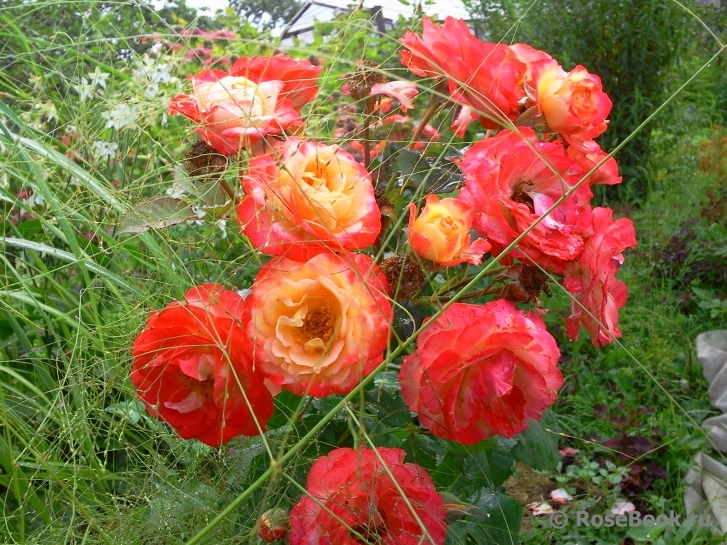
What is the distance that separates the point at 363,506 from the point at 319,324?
136 mm

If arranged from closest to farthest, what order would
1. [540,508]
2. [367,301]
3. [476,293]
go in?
1. [367,301]
2. [476,293]
3. [540,508]

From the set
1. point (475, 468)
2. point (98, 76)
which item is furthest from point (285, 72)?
point (98, 76)

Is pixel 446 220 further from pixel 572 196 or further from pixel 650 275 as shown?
pixel 650 275

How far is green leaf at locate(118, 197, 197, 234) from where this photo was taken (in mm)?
660

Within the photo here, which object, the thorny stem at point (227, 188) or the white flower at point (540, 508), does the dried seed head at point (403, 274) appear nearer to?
the thorny stem at point (227, 188)

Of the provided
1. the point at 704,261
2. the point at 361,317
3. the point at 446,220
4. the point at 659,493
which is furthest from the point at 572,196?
the point at 704,261

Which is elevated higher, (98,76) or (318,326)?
(318,326)

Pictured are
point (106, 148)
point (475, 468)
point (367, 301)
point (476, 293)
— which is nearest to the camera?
point (367, 301)

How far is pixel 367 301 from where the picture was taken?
21.2 inches

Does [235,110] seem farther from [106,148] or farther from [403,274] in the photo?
[106,148]

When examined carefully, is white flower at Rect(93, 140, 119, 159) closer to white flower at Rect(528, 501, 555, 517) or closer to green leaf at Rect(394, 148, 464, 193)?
green leaf at Rect(394, 148, 464, 193)

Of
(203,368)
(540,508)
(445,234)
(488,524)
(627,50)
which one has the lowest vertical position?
(540,508)

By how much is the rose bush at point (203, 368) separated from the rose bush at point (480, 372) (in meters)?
0.12

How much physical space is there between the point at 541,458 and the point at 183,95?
1.72 feet
